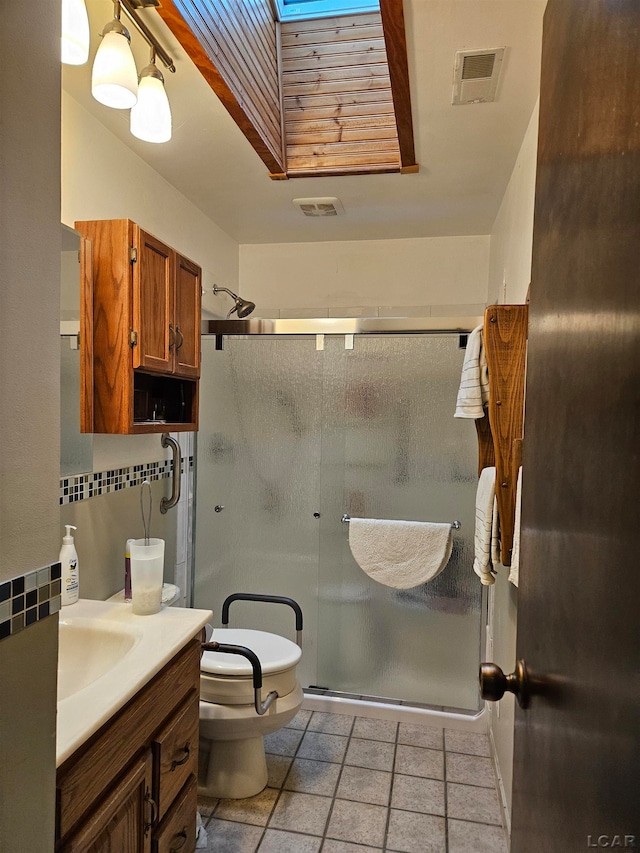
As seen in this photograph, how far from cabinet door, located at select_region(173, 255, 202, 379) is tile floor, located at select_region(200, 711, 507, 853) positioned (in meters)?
1.58

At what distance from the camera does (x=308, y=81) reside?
190cm

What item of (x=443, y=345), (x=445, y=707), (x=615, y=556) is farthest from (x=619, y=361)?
(x=445, y=707)

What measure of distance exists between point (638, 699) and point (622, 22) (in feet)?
1.62

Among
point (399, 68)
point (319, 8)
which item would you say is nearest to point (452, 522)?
point (399, 68)

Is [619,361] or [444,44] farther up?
[444,44]

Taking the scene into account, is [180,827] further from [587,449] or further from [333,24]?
[333,24]

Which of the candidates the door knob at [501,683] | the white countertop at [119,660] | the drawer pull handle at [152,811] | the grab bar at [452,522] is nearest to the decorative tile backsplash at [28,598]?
the white countertop at [119,660]

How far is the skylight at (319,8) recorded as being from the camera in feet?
5.38

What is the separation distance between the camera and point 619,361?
1.31 ft

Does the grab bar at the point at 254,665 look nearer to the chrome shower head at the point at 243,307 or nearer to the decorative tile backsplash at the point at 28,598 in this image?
the decorative tile backsplash at the point at 28,598

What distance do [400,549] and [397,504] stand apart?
0.21 meters

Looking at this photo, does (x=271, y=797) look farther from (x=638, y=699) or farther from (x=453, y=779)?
(x=638, y=699)

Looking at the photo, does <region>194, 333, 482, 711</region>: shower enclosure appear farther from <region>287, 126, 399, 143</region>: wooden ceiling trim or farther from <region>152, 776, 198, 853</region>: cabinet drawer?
<region>152, 776, 198, 853</region>: cabinet drawer

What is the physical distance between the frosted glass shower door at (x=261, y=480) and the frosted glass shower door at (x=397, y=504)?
0.27 ft
